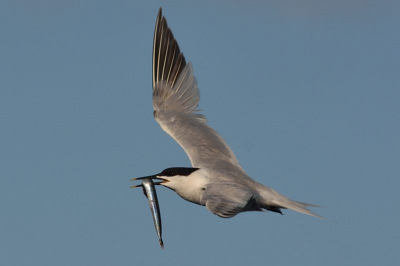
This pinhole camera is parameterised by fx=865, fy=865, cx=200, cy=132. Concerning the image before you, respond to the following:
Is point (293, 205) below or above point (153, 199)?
below

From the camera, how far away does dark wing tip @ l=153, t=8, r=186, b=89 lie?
18.6 m

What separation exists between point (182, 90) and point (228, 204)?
598 centimetres

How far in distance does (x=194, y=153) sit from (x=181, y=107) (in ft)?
5.60

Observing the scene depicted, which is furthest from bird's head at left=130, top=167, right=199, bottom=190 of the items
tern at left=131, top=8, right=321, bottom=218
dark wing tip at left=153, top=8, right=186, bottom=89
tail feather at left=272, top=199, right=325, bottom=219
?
dark wing tip at left=153, top=8, right=186, bottom=89

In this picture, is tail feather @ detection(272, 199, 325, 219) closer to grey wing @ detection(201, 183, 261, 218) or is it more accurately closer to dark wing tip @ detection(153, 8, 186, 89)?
grey wing @ detection(201, 183, 261, 218)

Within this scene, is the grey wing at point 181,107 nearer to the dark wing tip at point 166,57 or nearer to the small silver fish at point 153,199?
the dark wing tip at point 166,57

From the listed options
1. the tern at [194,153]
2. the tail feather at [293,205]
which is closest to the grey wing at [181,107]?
the tern at [194,153]

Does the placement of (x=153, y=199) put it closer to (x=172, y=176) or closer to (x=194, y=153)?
(x=172, y=176)

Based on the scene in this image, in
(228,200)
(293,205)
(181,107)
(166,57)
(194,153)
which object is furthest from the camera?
(166,57)

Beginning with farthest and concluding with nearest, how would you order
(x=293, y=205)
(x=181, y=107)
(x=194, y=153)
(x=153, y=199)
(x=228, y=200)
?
(x=181, y=107) → (x=194, y=153) → (x=153, y=199) → (x=293, y=205) → (x=228, y=200)

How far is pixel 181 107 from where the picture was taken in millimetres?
18062

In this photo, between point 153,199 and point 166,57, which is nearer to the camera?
point 153,199

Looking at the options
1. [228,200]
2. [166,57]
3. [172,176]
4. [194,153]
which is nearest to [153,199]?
[172,176]

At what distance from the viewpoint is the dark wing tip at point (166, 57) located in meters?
18.6
